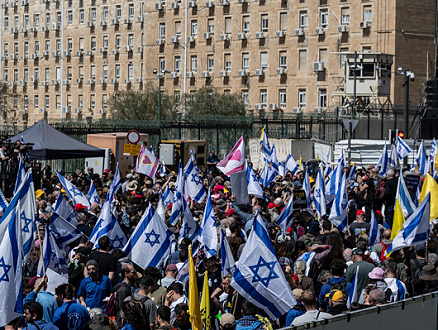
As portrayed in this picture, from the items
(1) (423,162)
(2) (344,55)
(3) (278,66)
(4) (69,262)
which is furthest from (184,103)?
(4) (69,262)

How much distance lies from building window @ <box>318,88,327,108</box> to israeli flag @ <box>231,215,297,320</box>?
51.9m

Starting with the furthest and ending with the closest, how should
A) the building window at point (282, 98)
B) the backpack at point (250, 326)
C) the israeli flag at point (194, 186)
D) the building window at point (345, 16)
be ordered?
1. the building window at point (282, 98)
2. the building window at point (345, 16)
3. the israeli flag at point (194, 186)
4. the backpack at point (250, 326)

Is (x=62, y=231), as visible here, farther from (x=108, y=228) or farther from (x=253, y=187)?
(x=253, y=187)

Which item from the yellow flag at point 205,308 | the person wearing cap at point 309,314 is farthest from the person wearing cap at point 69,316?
the person wearing cap at point 309,314

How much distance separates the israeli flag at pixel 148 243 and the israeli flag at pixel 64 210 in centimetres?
288

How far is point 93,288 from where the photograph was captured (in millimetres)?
10078

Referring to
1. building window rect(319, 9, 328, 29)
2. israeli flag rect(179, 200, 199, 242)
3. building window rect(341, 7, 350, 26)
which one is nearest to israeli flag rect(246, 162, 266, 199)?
israeli flag rect(179, 200, 199, 242)

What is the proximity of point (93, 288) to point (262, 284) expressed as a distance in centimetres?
207

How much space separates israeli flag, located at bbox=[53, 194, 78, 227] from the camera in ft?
46.9

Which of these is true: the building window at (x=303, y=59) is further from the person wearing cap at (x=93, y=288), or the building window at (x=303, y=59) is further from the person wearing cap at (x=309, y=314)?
the person wearing cap at (x=309, y=314)

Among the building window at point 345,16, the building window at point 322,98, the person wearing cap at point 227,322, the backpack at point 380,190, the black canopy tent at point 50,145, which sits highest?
the building window at point 345,16

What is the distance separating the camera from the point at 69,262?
12281 millimetres

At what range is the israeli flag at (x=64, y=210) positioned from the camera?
1429 centimetres

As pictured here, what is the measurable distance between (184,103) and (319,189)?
1773 inches
